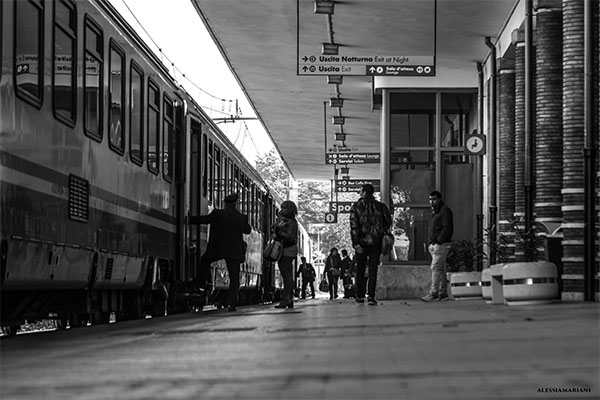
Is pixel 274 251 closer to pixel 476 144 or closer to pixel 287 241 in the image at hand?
pixel 287 241

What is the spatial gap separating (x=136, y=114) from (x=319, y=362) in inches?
321

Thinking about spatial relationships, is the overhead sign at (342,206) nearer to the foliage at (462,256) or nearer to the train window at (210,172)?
the foliage at (462,256)

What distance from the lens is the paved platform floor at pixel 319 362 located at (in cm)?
484

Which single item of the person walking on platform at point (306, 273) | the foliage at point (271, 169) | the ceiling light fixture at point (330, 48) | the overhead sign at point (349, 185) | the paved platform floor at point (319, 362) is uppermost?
the foliage at point (271, 169)

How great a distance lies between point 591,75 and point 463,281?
249 inches

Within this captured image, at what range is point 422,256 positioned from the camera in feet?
93.5

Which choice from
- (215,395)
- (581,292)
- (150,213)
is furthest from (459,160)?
(215,395)

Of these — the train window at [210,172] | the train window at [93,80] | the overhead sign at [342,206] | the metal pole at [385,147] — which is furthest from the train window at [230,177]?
the overhead sign at [342,206]

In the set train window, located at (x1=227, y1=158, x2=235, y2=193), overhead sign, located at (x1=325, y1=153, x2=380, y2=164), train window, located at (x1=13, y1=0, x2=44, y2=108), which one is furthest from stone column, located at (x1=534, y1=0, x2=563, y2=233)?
overhead sign, located at (x1=325, y1=153, x2=380, y2=164)

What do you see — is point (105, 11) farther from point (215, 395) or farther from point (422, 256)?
point (422, 256)

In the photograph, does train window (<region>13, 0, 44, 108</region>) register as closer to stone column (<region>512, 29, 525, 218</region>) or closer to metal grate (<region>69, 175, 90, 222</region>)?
metal grate (<region>69, 175, 90, 222</region>)

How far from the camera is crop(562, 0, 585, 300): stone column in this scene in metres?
16.4

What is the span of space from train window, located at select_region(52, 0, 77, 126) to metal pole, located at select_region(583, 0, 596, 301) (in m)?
7.67

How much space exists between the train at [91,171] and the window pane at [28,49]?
0.02 metres
